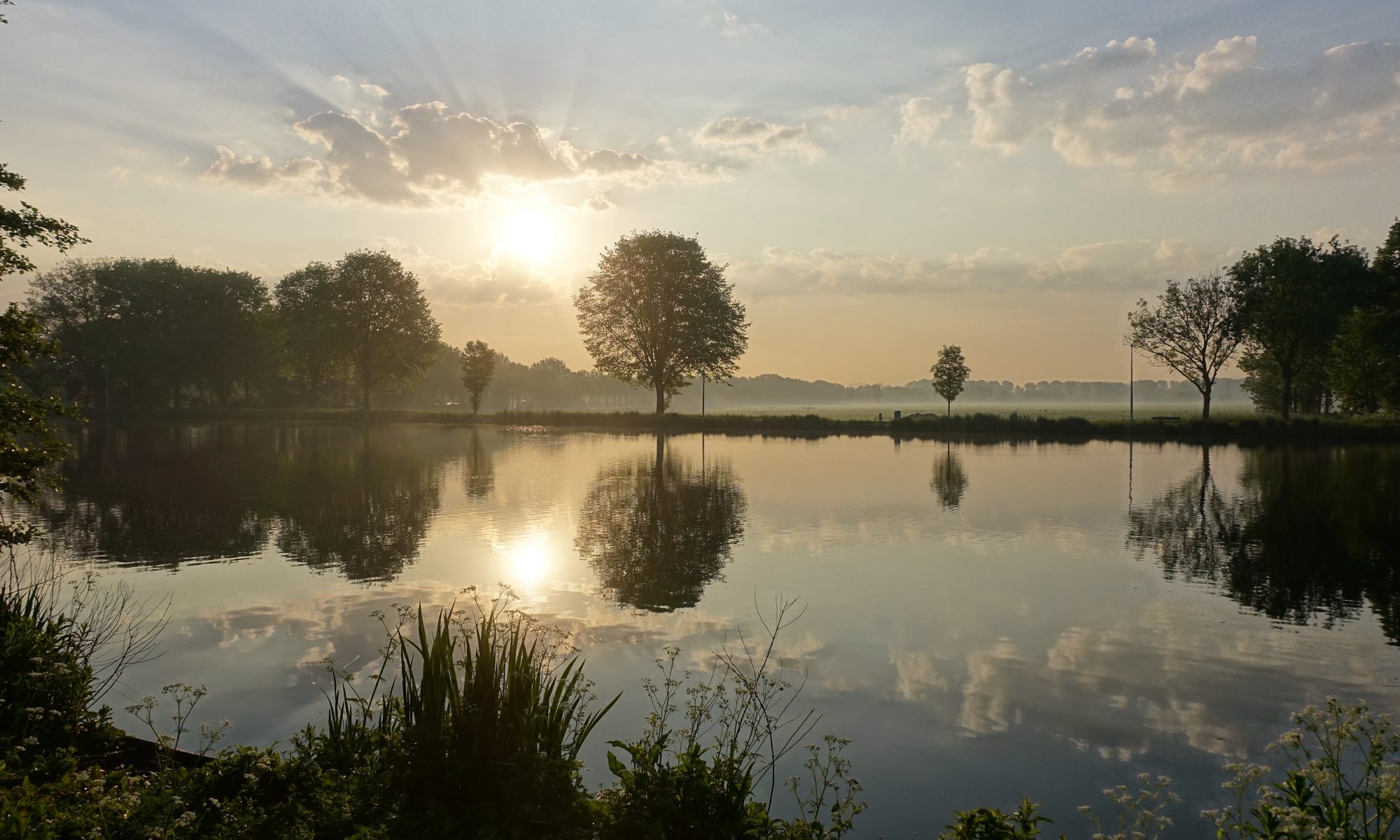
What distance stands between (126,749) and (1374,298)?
87.3m

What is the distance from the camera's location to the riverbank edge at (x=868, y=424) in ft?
204

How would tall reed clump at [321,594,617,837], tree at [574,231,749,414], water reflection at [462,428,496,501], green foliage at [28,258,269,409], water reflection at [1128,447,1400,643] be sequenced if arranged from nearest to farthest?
tall reed clump at [321,594,617,837]
water reflection at [1128,447,1400,643]
water reflection at [462,428,496,501]
tree at [574,231,749,414]
green foliage at [28,258,269,409]

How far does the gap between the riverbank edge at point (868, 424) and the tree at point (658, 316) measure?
554 cm

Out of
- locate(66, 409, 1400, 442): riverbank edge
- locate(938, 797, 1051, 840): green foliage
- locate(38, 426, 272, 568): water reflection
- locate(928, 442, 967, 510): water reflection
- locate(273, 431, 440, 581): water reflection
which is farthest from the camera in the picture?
locate(66, 409, 1400, 442): riverbank edge

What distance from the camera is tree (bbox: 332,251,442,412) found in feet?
312

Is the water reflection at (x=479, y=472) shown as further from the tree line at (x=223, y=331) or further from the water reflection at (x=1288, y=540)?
the tree line at (x=223, y=331)

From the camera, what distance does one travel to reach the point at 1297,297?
236 ft

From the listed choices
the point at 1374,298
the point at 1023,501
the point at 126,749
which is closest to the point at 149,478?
the point at 126,749

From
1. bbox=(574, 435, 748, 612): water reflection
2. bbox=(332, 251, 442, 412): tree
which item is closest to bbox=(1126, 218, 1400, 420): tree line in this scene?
bbox=(574, 435, 748, 612): water reflection

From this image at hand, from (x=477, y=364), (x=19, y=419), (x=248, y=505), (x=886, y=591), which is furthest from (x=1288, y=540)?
(x=477, y=364)

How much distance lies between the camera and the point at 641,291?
255ft

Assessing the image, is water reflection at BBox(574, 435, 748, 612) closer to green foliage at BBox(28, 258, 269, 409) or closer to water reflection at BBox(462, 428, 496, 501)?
water reflection at BBox(462, 428, 496, 501)

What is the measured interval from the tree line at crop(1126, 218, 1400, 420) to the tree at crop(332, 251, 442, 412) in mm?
84051

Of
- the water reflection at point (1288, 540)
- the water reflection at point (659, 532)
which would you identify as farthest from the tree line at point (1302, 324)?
the water reflection at point (659, 532)
